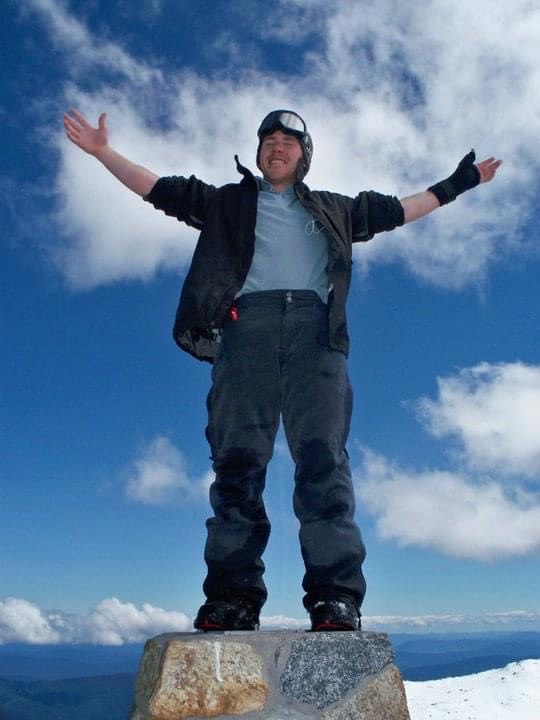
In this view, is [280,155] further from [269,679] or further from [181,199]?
[269,679]

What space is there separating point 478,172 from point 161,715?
3712 mm

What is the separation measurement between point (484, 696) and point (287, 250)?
16514 millimetres

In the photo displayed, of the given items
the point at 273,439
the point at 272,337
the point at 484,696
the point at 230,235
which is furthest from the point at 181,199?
the point at 484,696

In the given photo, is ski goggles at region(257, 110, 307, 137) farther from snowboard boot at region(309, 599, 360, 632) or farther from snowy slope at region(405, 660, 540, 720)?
snowy slope at region(405, 660, 540, 720)

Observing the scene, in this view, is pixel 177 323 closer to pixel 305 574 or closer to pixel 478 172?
pixel 305 574

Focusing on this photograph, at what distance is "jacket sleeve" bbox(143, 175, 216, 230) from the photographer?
4086 millimetres

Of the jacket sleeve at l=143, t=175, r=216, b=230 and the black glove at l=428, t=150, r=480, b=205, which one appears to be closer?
the jacket sleeve at l=143, t=175, r=216, b=230

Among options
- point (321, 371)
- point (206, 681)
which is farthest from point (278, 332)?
point (206, 681)

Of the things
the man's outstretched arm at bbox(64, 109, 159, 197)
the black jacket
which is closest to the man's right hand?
the man's outstretched arm at bbox(64, 109, 159, 197)

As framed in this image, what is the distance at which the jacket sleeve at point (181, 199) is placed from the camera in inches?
161

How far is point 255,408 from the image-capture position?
350 cm

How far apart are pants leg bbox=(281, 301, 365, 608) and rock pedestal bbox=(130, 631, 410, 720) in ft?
1.11

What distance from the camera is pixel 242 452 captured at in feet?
11.3

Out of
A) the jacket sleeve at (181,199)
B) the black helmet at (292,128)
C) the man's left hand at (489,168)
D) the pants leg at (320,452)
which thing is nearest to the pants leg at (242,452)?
the pants leg at (320,452)
